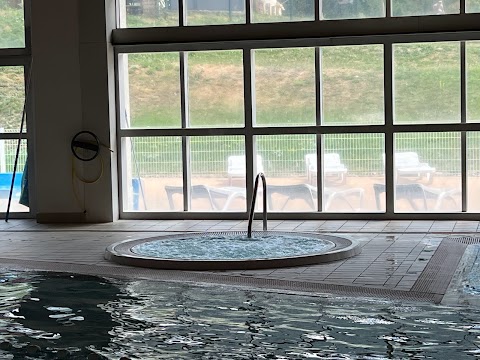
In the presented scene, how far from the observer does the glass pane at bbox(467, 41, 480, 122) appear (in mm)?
10570

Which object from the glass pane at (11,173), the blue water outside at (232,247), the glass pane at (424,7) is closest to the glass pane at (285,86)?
the glass pane at (424,7)

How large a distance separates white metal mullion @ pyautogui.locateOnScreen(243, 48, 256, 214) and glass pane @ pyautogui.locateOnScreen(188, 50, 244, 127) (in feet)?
0.29

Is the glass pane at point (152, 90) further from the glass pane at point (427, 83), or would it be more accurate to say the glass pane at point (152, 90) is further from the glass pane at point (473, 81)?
the glass pane at point (473, 81)

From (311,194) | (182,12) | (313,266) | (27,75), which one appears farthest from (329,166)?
(27,75)

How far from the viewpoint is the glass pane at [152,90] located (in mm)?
11367

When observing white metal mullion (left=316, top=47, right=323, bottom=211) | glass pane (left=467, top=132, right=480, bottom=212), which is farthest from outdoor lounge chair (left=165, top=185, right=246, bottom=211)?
glass pane (left=467, top=132, right=480, bottom=212)

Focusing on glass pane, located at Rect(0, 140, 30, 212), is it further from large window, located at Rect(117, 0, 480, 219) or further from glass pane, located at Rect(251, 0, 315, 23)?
glass pane, located at Rect(251, 0, 315, 23)

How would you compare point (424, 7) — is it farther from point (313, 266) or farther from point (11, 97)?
point (11, 97)

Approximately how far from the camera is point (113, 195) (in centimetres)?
1127

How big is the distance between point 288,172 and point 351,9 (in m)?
2.18

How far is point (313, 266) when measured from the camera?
7504 millimetres

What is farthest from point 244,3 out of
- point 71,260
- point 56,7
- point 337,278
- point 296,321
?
point 296,321

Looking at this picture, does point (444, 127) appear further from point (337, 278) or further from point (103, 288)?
point (103, 288)

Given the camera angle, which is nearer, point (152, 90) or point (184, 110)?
point (184, 110)
